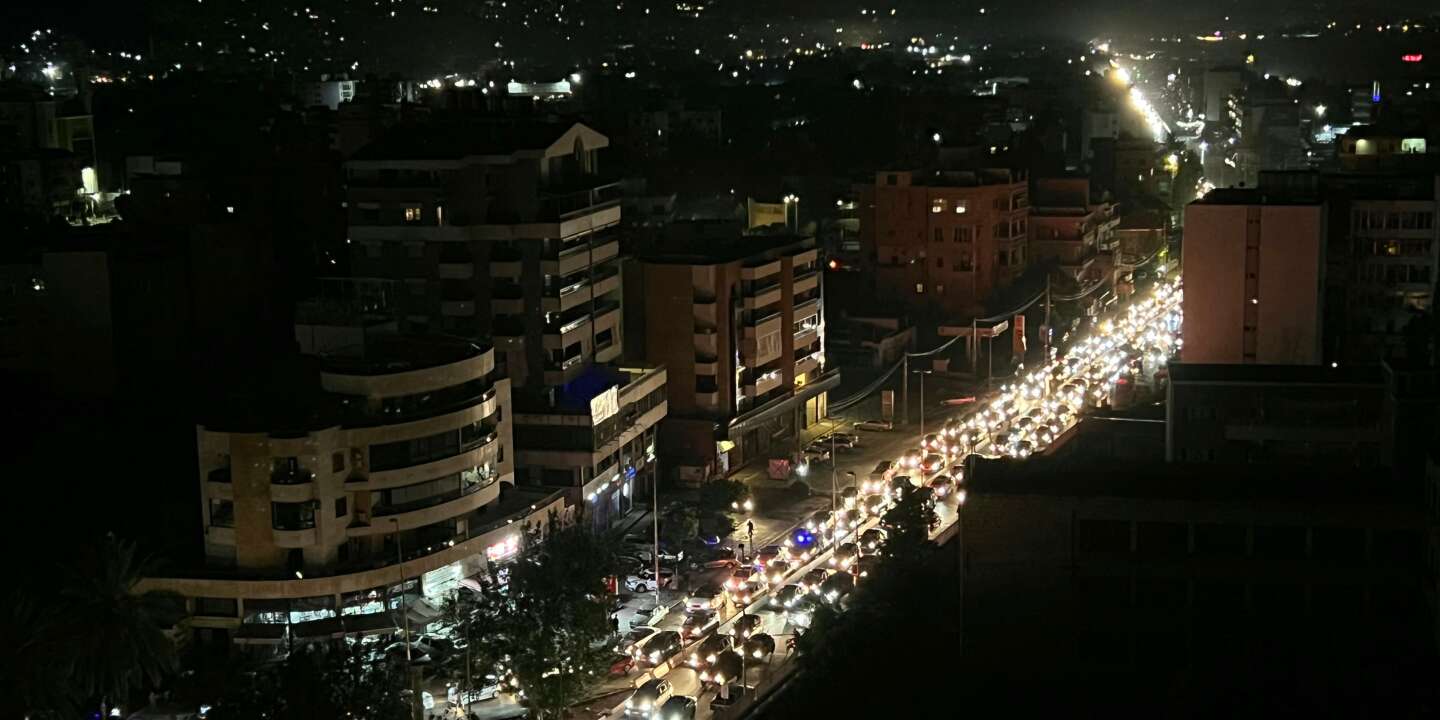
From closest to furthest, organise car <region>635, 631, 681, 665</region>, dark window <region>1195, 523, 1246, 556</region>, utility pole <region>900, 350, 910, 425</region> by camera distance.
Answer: dark window <region>1195, 523, 1246, 556</region>
car <region>635, 631, 681, 665</region>
utility pole <region>900, 350, 910, 425</region>

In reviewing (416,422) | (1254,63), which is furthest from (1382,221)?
(1254,63)

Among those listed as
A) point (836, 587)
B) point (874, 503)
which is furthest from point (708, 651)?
point (874, 503)

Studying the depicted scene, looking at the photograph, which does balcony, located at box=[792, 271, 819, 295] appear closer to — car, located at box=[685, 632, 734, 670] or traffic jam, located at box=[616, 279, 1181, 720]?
traffic jam, located at box=[616, 279, 1181, 720]

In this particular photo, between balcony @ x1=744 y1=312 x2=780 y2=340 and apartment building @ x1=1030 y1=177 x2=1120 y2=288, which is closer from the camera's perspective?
balcony @ x1=744 y1=312 x2=780 y2=340

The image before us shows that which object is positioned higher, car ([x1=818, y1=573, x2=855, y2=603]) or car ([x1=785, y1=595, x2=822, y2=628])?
car ([x1=818, y1=573, x2=855, y2=603])

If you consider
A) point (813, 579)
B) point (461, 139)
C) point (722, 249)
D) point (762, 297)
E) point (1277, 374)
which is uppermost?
point (461, 139)

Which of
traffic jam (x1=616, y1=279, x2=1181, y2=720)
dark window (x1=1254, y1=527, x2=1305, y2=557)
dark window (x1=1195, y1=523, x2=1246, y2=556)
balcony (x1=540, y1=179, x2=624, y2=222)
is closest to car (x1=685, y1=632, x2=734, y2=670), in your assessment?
traffic jam (x1=616, y1=279, x2=1181, y2=720)

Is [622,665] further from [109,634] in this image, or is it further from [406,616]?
[109,634]

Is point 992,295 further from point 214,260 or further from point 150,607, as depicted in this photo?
point 150,607
